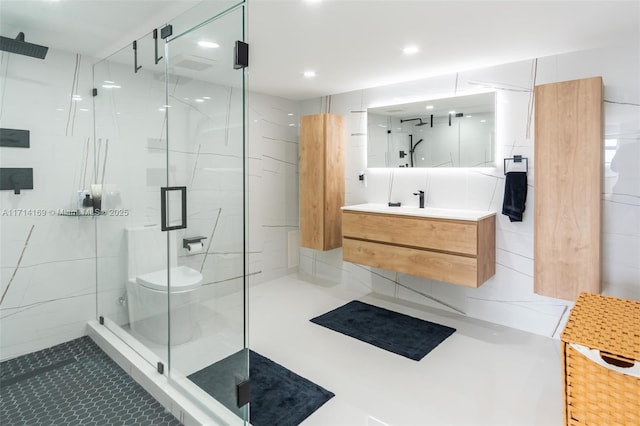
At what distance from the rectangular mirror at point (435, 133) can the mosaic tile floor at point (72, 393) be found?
2.98 m

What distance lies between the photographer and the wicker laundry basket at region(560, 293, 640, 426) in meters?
1.56

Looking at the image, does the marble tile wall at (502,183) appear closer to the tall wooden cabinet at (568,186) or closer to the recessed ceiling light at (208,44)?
the tall wooden cabinet at (568,186)

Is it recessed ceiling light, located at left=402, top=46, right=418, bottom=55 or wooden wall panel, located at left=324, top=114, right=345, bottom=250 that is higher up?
recessed ceiling light, located at left=402, top=46, right=418, bottom=55

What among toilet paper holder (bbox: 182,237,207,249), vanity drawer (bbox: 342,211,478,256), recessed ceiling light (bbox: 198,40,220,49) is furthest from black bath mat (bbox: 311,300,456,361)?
recessed ceiling light (bbox: 198,40,220,49)

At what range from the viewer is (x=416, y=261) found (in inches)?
129

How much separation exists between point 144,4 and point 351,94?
2555mm

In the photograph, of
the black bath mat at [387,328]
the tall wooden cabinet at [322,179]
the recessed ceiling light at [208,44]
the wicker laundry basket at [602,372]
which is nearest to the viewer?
the wicker laundry basket at [602,372]

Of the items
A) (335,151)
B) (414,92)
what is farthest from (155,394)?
(414,92)

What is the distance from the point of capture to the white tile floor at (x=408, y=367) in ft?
6.61

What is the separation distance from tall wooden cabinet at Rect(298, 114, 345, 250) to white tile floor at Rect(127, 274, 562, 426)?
970 mm

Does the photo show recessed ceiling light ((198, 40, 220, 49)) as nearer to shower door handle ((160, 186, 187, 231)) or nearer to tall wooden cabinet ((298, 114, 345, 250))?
shower door handle ((160, 186, 187, 231))

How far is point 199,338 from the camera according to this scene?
80.8 inches

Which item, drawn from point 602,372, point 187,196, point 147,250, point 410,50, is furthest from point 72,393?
point 410,50

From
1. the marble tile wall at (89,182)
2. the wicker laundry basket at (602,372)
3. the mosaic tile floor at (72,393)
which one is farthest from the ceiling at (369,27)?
→ the mosaic tile floor at (72,393)
